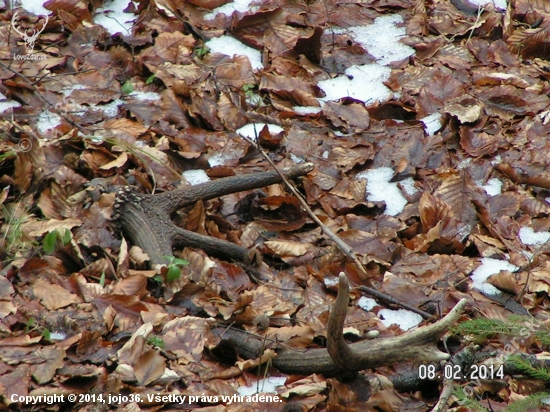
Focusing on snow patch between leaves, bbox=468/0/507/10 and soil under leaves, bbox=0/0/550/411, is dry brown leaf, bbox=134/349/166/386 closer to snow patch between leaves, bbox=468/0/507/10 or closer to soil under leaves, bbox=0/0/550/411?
soil under leaves, bbox=0/0/550/411

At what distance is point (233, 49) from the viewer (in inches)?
162

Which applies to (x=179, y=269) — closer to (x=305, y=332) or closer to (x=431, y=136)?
(x=305, y=332)

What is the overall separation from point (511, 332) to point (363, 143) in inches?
58.9

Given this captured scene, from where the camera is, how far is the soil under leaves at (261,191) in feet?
7.78

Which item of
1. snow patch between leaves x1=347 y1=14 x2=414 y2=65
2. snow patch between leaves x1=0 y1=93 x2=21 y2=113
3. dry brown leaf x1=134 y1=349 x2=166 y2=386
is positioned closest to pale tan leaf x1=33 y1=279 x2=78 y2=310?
dry brown leaf x1=134 y1=349 x2=166 y2=386

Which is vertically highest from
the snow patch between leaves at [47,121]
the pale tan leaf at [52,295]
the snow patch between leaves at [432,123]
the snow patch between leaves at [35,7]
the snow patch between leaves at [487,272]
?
the snow patch between leaves at [35,7]

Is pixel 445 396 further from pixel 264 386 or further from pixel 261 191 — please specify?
pixel 261 191

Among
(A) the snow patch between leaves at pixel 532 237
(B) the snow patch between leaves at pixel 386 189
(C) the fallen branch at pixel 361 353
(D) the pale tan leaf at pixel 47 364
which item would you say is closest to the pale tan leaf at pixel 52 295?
(D) the pale tan leaf at pixel 47 364

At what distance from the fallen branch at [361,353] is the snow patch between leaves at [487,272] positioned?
574 mm

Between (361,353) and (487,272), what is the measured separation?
0.93 m

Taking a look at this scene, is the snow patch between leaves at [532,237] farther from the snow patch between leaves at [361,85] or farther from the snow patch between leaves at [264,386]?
the snow patch between leaves at [264,386]

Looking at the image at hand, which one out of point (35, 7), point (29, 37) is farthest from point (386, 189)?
point (35, 7)

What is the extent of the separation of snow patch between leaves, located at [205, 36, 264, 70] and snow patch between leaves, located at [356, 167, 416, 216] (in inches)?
42.2

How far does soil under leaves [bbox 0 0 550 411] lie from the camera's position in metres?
2.37
